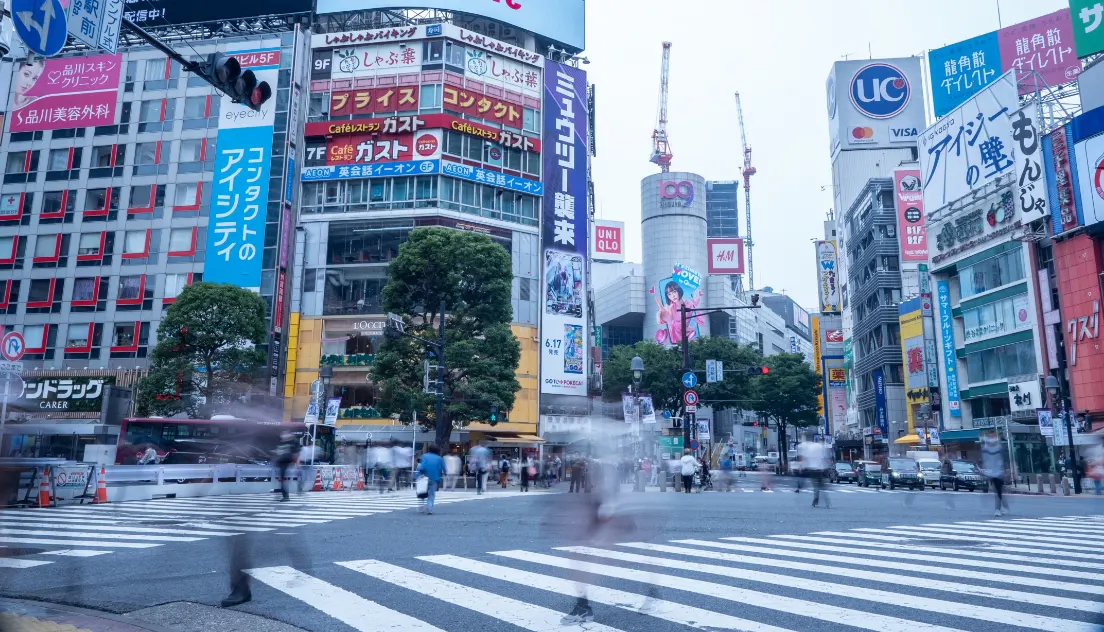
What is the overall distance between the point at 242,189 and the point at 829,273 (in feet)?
200

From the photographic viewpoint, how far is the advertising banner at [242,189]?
44469 mm

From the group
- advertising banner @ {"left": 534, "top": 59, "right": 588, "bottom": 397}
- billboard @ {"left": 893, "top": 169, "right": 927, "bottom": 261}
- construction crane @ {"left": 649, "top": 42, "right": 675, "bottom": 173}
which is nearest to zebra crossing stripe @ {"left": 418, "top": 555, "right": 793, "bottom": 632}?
advertising banner @ {"left": 534, "top": 59, "right": 588, "bottom": 397}

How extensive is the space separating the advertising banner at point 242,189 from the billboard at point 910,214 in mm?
44006

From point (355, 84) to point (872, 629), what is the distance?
157 feet

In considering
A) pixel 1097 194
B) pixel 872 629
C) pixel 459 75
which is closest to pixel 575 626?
pixel 872 629

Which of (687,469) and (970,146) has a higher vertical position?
(970,146)

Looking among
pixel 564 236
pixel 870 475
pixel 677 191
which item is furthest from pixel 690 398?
pixel 677 191

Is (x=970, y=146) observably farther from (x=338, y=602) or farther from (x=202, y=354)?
(x=338, y=602)

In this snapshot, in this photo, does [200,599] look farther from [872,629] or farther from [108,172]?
[108,172]

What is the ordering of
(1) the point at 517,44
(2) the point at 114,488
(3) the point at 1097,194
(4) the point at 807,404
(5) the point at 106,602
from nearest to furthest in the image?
(5) the point at 106,602
(2) the point at 114,488
(3) the point at 1097,194
(1) the point at 517,44
(4) the point at 807,404

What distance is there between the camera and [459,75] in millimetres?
47562

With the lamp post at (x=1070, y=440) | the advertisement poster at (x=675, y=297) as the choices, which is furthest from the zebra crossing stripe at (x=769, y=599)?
the advertisement poster at (x=675, y=297)

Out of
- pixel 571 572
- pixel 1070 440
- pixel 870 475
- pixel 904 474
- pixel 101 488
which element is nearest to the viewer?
pixel 571 572

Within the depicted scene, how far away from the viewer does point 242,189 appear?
4541 centimetres
